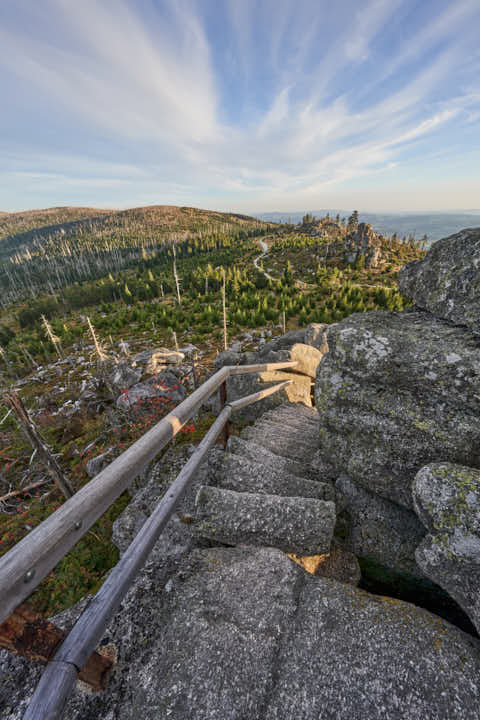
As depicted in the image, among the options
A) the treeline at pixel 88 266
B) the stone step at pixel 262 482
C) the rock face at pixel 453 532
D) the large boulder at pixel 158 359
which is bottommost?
the treeline at pixel 88 266

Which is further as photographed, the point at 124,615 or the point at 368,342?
the point at 368,342

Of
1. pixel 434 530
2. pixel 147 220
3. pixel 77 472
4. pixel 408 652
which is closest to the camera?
pixel 408 652

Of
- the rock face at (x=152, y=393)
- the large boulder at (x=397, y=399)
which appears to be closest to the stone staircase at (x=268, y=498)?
the large boulder at (x=397, y=399)

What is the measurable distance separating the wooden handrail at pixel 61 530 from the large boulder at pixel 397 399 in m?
2.50

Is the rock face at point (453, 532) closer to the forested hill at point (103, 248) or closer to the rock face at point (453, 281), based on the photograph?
the rock face at point (453, 281)

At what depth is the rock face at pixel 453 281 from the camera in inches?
124

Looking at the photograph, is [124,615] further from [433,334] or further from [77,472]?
[77,472]

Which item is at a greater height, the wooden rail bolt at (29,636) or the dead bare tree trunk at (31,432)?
the wooden rail bolt at (29,636)

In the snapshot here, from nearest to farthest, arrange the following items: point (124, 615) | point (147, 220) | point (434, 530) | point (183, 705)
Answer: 1. point (183, 705)
2. point (124, 615)
3. point (434, 530)
4. point (147, 220)

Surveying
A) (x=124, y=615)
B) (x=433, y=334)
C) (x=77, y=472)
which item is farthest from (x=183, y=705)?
(x=77, y=472)

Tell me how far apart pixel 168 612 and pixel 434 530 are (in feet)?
7.38

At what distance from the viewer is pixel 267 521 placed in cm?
257

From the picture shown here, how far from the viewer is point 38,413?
18859mm

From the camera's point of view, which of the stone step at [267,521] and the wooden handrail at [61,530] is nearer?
the wooden handrail at [61,530]
